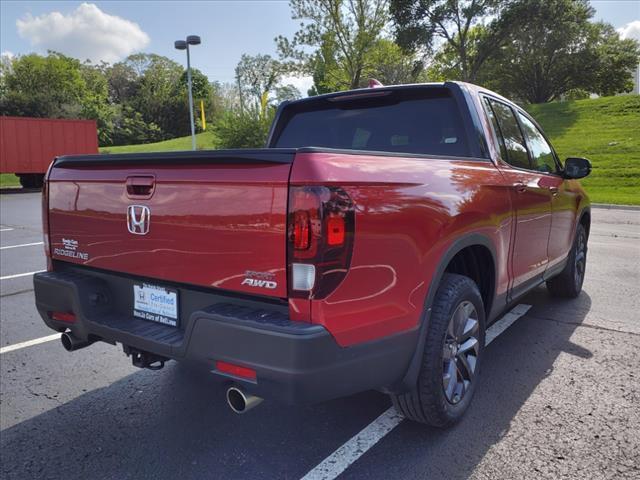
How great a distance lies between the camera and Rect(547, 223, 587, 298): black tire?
5.00 m

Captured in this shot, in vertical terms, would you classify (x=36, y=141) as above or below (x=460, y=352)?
above

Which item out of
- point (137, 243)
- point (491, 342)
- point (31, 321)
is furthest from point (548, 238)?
point (31, 321)

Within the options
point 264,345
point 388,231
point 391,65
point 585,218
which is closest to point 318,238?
point 388,231

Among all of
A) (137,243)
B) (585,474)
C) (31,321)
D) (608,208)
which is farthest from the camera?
(608,208)

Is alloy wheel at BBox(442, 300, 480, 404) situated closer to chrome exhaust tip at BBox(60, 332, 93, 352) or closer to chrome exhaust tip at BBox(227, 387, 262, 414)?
chrome exhaust tip at BBox(227, 387, 262, 414)

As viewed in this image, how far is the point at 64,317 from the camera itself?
2785 millimetres

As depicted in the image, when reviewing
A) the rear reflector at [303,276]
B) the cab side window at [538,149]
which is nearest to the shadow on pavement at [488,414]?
the rear reflector at [303,276]

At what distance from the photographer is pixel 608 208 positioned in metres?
14.4

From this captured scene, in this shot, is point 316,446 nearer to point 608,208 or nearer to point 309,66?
point 608,208

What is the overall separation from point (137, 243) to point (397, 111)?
6.64 feet

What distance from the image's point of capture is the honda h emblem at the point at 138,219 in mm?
2400

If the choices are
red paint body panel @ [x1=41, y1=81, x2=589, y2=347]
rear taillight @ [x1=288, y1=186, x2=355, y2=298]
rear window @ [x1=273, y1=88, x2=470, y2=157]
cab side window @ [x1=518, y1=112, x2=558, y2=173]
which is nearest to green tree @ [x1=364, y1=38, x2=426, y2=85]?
cab side window @ [x1=518, y1=112, x2=558, y2=173]

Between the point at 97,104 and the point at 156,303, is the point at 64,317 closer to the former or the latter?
the point at 156,303

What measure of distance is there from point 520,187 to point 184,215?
2.30 meters
